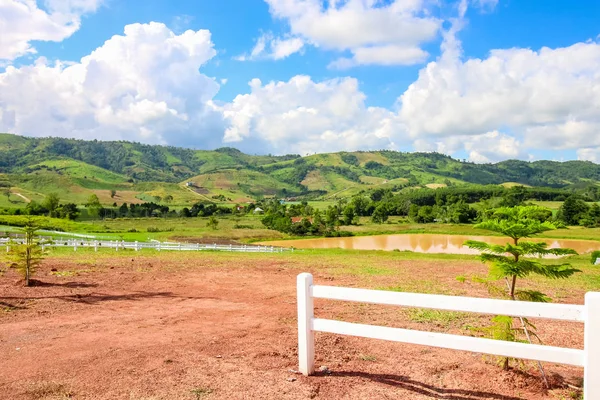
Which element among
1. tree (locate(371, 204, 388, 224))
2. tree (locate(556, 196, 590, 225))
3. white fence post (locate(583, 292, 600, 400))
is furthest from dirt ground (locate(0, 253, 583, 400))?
tree (locate(371, 204, 388, 224))

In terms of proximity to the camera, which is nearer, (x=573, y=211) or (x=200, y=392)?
(x=200, y=392)

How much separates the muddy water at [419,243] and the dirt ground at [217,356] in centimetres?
4428

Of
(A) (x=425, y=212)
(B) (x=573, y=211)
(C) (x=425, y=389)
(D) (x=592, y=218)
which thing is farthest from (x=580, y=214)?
(C) (x=425, y=389)

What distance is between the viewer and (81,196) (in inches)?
6358

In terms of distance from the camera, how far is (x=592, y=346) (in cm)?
427

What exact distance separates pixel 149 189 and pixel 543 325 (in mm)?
203738

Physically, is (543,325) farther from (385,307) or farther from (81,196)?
(81,196)

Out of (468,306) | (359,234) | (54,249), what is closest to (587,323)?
(468,306)

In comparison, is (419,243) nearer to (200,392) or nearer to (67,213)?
(200,392)

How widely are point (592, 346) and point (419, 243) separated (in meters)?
62.6

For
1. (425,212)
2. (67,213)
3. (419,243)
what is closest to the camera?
(419,243)

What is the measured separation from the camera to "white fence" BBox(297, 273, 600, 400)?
4.28 metres

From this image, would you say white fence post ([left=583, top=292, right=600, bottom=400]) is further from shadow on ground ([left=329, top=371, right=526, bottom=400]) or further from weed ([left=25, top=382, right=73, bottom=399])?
weed ([left=25, top=382, right=73, bottom=399])

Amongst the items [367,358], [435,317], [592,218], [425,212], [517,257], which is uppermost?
[517,257]
